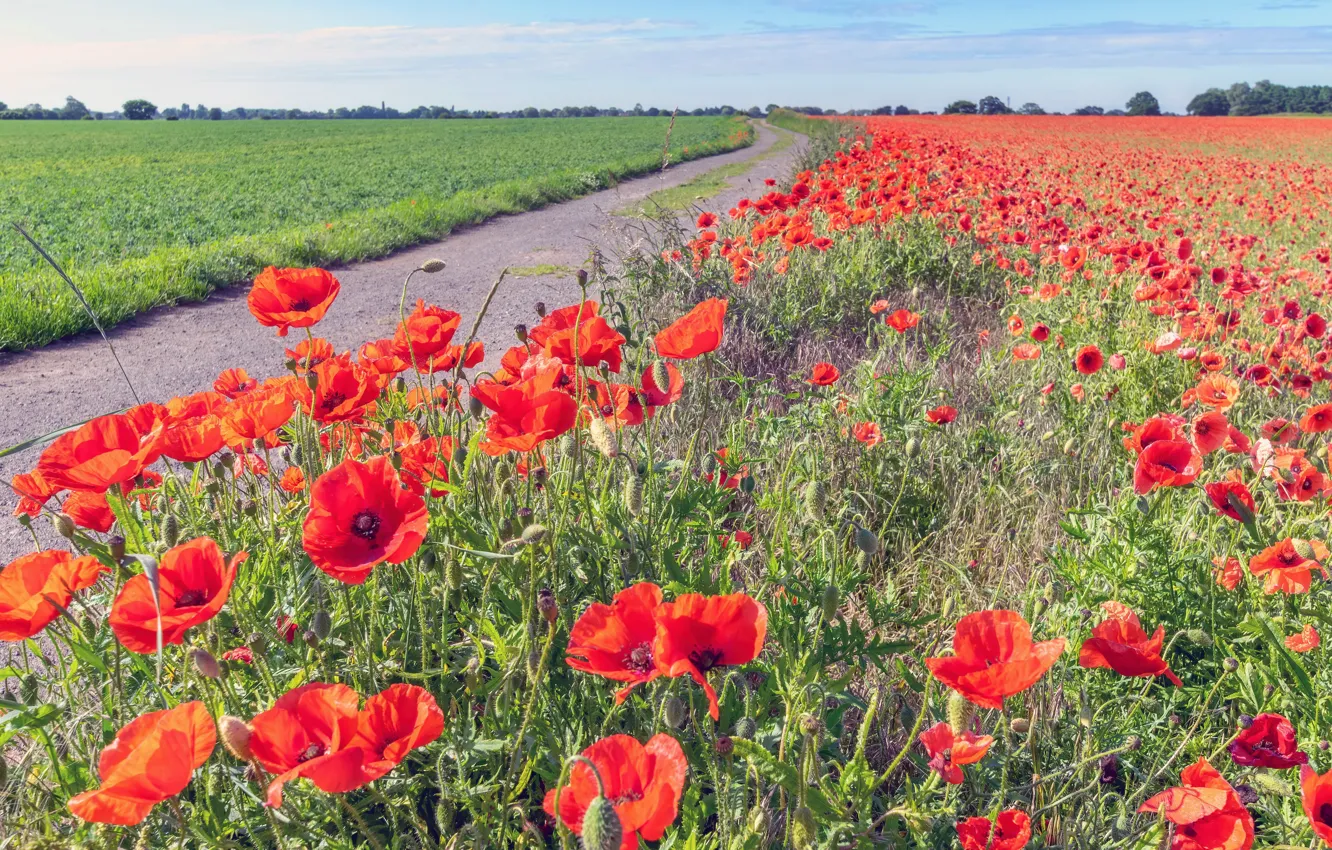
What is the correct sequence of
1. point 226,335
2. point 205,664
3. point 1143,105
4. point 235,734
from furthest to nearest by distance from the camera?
point 1143,105 → point 226,335 → point 205,664 → point 235,734

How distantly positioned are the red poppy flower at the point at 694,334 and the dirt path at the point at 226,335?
7.85 feet

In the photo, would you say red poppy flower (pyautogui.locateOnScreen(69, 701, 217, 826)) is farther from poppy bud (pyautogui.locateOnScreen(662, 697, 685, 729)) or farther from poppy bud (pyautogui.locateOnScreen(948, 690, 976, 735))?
poppy bud (pyautogui.locateOnScreen(948, 690, 976, 735))

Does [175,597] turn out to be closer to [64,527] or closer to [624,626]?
[64,527]

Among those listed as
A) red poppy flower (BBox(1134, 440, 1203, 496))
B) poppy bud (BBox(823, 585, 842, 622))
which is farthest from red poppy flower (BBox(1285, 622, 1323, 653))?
poppy bud (BBox(823, 585, 842, 622))

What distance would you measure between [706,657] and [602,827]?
35 cm

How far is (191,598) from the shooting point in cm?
117

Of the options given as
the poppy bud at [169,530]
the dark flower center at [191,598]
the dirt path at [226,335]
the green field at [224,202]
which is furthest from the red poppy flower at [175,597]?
the green field at [224,202]

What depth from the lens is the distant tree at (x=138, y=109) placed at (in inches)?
3059

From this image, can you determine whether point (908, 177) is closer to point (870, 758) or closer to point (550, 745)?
point (870, 758)

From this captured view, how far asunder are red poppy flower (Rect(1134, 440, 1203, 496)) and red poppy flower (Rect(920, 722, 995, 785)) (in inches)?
32.9

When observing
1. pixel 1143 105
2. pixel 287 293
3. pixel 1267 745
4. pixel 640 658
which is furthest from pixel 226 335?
pixel 1143 105

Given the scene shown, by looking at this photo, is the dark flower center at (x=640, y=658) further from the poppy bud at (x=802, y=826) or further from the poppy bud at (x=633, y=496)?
the poppy bud at (x=633, y=496)

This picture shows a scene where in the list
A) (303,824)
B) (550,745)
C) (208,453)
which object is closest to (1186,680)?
(550,745)

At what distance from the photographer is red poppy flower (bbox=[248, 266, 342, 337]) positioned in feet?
5.64
